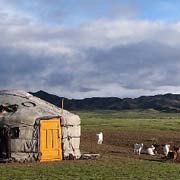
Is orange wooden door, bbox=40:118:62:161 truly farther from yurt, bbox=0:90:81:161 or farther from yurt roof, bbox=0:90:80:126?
yurt roof, bbox=0:90:80:126

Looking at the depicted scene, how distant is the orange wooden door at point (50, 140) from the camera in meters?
23.5

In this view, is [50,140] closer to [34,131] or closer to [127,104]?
[34,131]

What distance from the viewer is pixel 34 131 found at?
23.3 metres

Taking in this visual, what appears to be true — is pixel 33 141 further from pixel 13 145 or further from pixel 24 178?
pixel 24 178

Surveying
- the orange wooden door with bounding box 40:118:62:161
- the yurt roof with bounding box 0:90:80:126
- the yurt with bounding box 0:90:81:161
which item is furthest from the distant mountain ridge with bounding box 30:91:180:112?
the orange wooden door with bounding box 40:118:62:161

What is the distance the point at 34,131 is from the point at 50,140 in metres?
0.89

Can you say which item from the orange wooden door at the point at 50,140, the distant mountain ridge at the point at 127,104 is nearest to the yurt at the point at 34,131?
the orange wooden door at the point at 50,140

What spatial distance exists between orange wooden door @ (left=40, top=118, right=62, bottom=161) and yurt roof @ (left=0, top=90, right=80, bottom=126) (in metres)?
0.35

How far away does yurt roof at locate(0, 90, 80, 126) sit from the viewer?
23188 mm

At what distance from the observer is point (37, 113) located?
23562mm

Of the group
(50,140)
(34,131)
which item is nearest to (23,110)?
(34,131)

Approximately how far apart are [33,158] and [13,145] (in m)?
1.00

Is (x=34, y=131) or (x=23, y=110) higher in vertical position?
(x=23, y=110)

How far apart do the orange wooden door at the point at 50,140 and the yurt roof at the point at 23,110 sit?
0.35m
